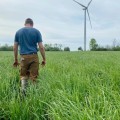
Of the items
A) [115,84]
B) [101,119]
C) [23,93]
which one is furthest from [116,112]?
[23,93]

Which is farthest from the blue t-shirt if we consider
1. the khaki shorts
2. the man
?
the khaki shorts

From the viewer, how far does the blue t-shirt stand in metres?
7.23

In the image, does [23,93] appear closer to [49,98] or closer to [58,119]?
[49,98]

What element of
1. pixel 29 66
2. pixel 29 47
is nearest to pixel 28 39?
pixel 29 47

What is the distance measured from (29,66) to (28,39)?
0.60 m

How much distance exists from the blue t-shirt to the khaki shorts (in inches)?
5.0

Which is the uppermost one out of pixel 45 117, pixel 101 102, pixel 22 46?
pixel 22 46

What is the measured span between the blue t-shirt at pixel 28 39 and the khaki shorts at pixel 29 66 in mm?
127

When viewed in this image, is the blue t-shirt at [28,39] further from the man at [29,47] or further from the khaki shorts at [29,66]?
the khaki shorts at [29,66]

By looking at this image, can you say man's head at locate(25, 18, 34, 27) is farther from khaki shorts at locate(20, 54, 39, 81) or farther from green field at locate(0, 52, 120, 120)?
green field at locate(0, 52, 120, 120)

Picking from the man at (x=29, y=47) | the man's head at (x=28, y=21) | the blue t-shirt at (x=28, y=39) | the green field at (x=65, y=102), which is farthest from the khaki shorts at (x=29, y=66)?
the green field at (x=65, y=102)

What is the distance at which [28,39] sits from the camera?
725cm

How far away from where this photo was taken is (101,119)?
352cm

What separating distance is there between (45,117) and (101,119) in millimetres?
1364
